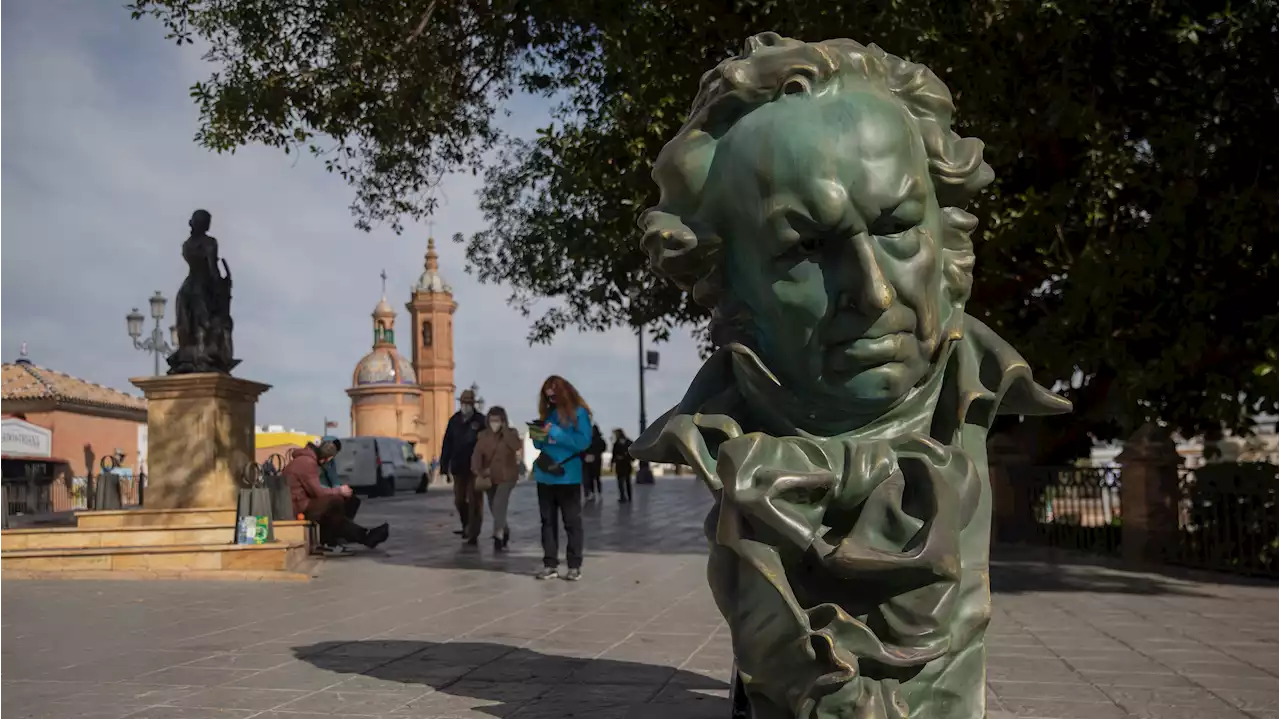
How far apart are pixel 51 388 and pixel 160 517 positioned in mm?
20873

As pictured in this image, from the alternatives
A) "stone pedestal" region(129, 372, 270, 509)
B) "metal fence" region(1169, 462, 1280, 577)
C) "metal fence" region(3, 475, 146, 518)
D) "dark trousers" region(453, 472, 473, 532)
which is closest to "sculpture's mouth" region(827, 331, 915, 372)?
"metal fence" region(1169, 462, 1280, 577)

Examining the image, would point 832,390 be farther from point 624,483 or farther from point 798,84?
point 624,483

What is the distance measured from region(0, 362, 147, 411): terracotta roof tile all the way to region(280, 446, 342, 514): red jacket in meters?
21.6

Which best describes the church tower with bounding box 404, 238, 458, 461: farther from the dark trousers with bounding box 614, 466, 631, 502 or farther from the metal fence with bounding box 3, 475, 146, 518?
the dark trousers with bounding box 614, 466, 631, 502

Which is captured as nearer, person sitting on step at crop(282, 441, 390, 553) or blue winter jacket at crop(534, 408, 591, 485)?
blue winter jacket at crop(534, 408, 591, 485)

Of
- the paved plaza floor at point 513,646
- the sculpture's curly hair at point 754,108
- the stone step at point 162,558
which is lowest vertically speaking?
the paved plaza floor at point 513,646

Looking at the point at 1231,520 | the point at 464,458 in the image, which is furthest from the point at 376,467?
the point at 1231,520

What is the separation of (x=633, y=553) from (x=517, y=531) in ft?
13.1

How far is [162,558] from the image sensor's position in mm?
10352

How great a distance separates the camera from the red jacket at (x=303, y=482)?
39.4 ft

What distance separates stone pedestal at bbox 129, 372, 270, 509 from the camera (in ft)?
42.3

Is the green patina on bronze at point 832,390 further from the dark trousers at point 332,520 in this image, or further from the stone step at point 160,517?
the stone step at point 160,517

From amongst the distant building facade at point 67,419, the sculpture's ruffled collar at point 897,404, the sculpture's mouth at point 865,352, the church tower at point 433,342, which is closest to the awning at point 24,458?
the distant building facade at point 67,419

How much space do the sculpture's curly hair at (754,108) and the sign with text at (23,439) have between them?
88.7ft
